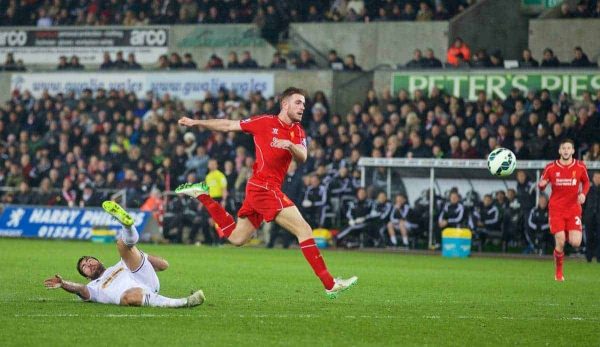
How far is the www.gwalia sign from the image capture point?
3119cm

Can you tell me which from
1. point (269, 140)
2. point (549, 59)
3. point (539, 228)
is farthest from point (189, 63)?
point (269, 140)

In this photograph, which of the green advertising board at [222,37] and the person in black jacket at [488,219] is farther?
the green advertising board at [222,37]

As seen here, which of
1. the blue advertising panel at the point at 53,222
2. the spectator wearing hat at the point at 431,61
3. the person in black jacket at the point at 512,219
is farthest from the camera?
the spectator wearing hat at the point at 431,61

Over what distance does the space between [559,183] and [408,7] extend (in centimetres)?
1687

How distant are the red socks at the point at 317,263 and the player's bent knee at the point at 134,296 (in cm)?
201

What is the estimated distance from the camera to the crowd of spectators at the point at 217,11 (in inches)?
1422

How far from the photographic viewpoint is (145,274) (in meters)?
12.6

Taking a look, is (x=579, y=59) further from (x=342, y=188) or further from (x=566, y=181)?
(x=566, y=181)

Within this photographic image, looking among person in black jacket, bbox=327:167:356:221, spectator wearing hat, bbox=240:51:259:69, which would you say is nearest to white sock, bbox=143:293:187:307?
person in black jacket, bbox=327:167:356:221

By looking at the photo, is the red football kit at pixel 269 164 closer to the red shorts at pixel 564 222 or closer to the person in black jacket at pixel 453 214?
the red shorts at pixel 564 222

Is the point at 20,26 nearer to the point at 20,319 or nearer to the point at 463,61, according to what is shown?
the point at 463,61

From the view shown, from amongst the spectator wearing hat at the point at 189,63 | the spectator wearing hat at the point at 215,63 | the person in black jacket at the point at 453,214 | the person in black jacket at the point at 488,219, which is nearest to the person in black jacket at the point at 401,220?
the person in black jacket at the point at 453,214

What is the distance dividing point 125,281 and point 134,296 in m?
0.20

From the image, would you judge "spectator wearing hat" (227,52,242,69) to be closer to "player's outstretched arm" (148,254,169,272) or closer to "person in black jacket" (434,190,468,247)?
"person in black jacket" (434,190,468,247)
